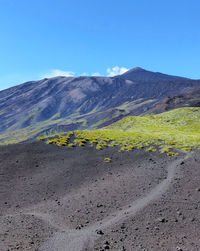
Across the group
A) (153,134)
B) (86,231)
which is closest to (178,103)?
(153,134)

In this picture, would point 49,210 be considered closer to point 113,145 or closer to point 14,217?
point 14,217

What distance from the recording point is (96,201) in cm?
1595

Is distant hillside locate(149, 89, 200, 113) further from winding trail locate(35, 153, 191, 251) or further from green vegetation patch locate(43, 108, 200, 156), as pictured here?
winding trail locate(35, 153, 191, 251)

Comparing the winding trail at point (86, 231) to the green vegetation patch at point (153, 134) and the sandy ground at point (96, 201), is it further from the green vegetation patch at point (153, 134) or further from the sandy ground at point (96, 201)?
the green vegetation patch at point (153, 134)

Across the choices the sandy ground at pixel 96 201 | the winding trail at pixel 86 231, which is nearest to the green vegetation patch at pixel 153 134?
the sandy ground at pixel 96 201

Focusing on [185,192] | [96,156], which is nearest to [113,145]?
[96,156]

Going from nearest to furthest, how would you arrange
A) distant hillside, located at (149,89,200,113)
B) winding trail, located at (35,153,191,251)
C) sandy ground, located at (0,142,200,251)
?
winding trail, located at (35,153,191,251) < sandy ground, located at (0,142,200,251) < distant hillside, located at (149,89,200,113)

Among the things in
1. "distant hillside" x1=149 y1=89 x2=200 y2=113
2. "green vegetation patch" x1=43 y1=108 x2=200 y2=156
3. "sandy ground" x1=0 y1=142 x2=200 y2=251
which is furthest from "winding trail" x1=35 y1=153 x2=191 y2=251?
"distant hillside" x1=149 y1=89 x2=200 y2=113

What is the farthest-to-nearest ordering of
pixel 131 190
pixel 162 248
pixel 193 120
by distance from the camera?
1. pixel 193 120
2. pixel 131 190
3. pixel 162 248

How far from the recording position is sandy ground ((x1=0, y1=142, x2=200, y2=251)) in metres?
11.3

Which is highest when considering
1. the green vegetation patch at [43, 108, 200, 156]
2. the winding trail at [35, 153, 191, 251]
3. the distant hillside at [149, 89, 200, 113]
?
the distant hillside at [149, 89, 200, 113]

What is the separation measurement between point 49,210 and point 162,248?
785 centimetres

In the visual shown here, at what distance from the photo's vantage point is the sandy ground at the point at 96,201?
11328 mm

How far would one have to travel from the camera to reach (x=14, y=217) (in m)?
14.0
